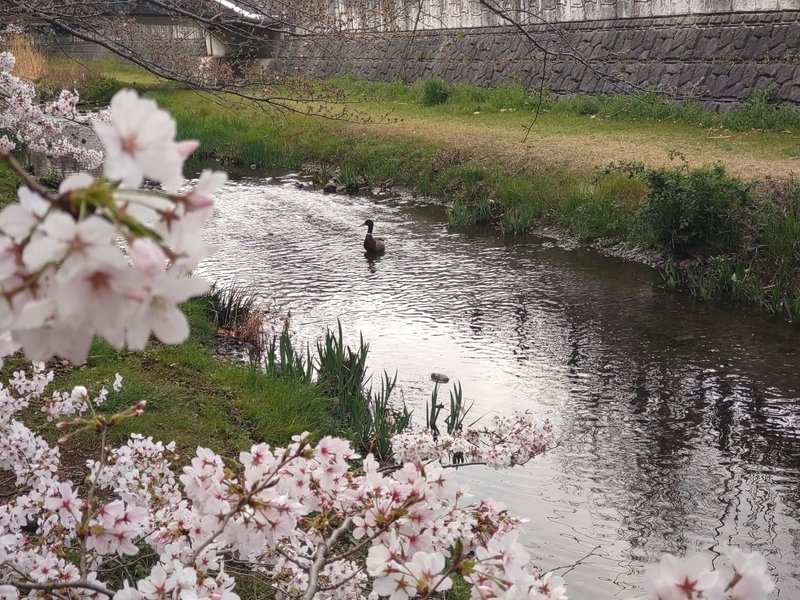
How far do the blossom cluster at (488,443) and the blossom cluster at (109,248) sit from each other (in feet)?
11.1

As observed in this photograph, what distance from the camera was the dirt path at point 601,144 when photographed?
1004 cm

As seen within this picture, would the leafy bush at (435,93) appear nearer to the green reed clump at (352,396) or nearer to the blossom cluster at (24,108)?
the blossom cluster at (24,108)

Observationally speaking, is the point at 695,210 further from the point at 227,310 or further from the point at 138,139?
the point at 138,139

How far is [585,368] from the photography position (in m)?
6.64

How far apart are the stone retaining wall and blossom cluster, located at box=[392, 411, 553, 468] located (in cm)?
605

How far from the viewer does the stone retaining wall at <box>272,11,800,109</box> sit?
40.2 ft

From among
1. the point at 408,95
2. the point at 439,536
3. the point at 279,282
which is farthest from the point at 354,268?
the point at 408,95

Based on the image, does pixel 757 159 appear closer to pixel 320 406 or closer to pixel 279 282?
pixel 279 282

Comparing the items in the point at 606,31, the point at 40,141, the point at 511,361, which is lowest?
the point at 511,361

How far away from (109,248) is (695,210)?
7.92 m

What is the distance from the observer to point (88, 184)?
743 millimetres

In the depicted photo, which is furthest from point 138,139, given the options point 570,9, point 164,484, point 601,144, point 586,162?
point 570,9

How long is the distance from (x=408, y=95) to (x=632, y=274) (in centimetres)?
1041

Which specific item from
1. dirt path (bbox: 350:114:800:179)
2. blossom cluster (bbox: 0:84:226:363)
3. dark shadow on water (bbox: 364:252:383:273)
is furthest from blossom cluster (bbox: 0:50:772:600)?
dirt path (bbox: 350:114:800:179)
